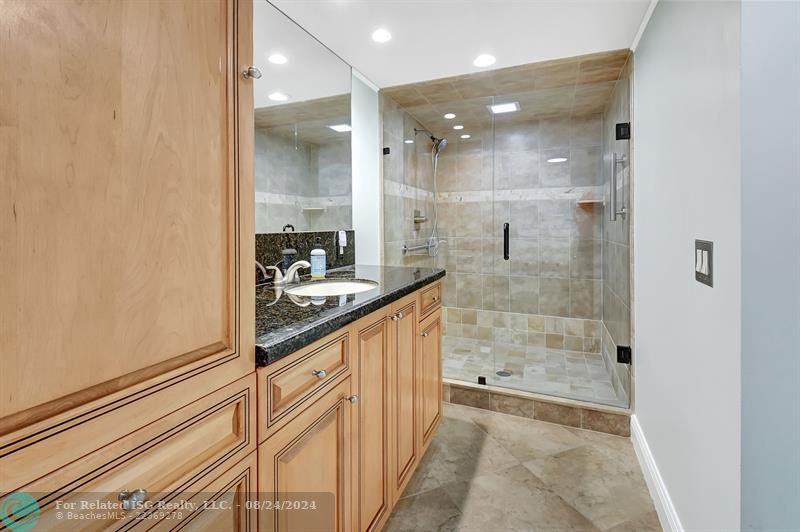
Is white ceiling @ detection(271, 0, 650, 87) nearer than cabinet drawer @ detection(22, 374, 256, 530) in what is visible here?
No

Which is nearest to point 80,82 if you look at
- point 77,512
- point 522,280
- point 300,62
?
point 77,512

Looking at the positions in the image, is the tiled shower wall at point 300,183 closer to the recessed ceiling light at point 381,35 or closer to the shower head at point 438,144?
the recessed ceiling light at point 381,35

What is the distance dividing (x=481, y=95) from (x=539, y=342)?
7.32ft

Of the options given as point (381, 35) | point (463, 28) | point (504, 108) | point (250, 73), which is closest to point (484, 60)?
point (463, 28)

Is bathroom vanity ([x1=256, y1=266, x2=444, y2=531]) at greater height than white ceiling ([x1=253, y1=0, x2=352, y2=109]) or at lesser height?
lesser

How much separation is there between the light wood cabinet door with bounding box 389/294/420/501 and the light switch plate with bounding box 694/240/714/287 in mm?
1016

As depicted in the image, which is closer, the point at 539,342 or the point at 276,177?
the point at 276,177

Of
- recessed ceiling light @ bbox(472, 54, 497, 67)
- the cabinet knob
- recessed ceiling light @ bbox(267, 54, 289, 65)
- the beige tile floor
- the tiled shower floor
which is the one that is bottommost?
the beige tile floor

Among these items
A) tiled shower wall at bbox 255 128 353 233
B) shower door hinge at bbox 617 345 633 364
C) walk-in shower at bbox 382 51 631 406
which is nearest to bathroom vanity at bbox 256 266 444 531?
tiled shower wall at bbox 255 128 353 233

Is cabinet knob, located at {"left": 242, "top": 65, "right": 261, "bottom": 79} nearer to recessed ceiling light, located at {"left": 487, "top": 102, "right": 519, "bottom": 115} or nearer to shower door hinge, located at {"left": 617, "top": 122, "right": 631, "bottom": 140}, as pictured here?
shower door hinge, located at {"left": 617, "top": 122, "right": 631, "bottom": 140}

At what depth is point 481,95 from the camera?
9.93 ft

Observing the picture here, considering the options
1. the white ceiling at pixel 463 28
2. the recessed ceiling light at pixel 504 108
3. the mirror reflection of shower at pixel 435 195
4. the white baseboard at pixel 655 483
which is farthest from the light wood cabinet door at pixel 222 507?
the recessed ceiling light at pixel 504 108

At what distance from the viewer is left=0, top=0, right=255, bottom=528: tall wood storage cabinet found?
46 centimetres

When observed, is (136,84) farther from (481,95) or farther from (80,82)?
(481,95)
